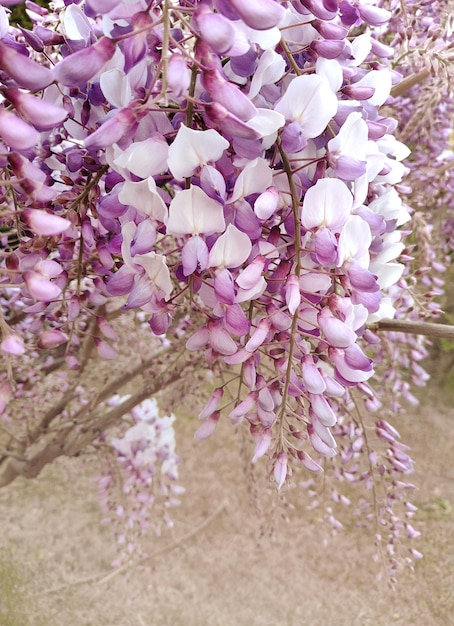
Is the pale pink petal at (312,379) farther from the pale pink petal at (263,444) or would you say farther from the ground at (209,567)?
the ground at (209,567)

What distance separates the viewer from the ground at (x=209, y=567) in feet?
3.95

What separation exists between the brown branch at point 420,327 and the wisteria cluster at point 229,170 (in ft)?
0.47

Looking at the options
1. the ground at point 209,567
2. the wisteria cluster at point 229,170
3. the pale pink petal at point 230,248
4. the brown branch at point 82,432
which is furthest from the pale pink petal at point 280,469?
the ground at point 209,567

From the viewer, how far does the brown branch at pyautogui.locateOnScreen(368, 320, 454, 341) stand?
488 mm

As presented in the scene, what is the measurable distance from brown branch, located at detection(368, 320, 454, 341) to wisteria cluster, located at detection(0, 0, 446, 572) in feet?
0.47

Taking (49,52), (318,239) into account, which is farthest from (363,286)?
(49,52)

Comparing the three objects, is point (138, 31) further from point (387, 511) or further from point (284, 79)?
point (387, 511)

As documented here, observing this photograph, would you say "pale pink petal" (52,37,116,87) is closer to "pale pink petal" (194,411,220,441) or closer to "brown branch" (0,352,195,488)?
"pale pink petal" (194,411,220,441)

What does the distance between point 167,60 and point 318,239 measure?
105 mm

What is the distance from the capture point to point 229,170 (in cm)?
30

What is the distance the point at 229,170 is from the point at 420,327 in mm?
274

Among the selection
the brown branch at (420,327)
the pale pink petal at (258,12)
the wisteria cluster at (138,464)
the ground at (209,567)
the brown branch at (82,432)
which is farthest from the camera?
the ground at (209,567)

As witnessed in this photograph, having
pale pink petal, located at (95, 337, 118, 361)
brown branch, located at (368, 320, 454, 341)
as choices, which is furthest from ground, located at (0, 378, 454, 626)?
pale pink petal, located at (95, 337, 118, 361)

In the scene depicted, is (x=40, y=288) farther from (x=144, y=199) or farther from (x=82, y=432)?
(x=82, y=432)
